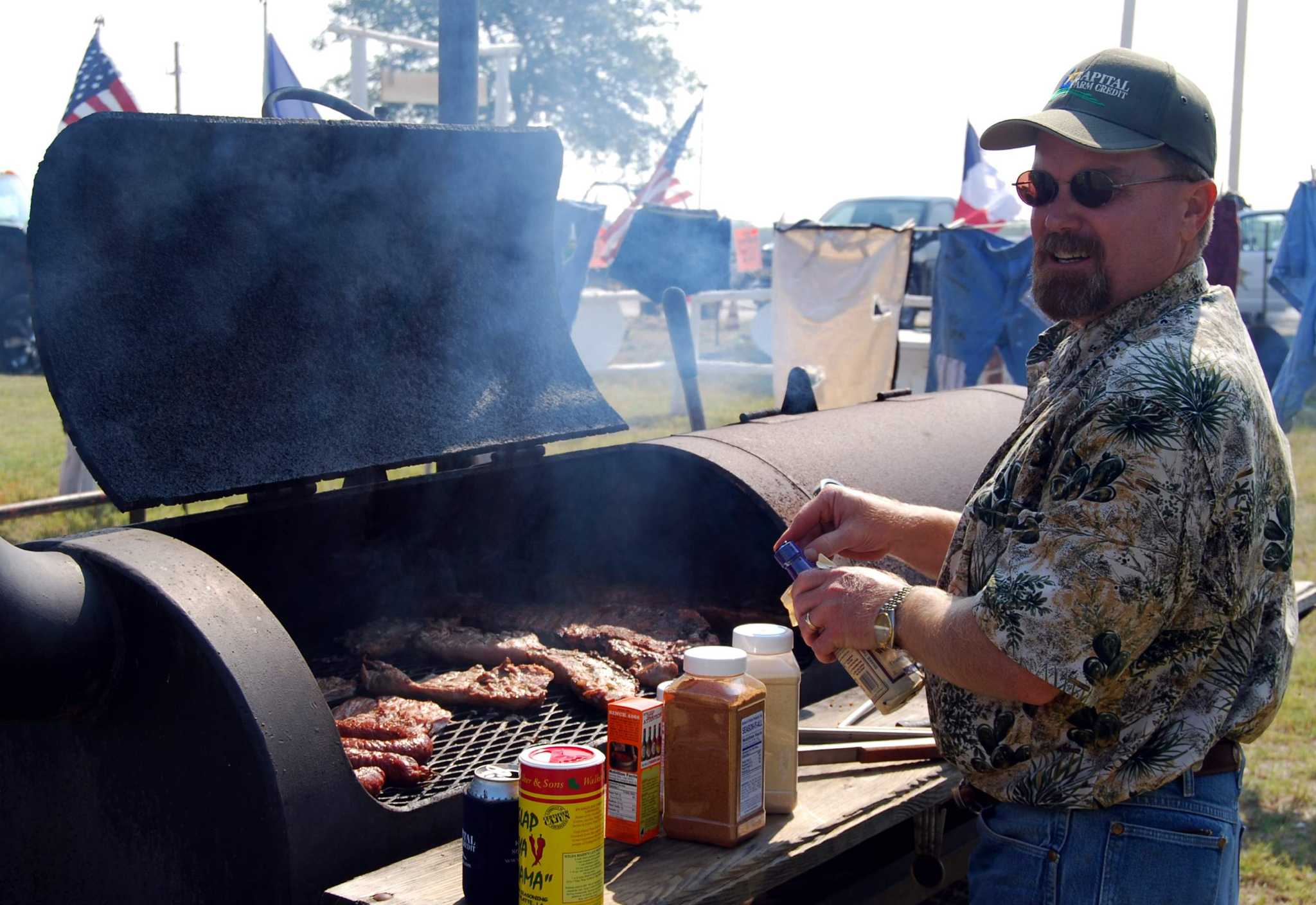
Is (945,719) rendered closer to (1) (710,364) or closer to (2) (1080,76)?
(2) (1080,76)

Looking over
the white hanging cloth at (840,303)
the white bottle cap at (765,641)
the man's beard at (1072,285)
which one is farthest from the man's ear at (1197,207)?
the white hanging cloth at (840,303)

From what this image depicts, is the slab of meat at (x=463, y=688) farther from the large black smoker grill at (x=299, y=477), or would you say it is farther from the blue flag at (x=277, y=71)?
the blue flag at (x=277, y=71)

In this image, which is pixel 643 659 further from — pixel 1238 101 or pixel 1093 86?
Answer: pixel 1238 101

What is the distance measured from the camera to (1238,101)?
14758 mm

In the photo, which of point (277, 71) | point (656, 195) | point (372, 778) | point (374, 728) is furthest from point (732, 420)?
point (372, 778)

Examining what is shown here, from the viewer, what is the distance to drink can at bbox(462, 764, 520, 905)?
1.84 meters

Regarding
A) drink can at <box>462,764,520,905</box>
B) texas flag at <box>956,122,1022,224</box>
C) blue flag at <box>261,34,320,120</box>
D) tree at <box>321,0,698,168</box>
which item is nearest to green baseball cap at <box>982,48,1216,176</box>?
drink can at <box>462,764,520,905</box>

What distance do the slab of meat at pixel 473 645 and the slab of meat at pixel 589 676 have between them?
55 millimetres

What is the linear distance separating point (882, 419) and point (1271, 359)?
9.06 m

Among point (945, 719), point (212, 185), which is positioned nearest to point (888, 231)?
point (212, 185)

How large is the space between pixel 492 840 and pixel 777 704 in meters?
0.66

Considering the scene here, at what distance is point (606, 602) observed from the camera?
3.56 m

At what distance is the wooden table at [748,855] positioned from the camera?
193cm

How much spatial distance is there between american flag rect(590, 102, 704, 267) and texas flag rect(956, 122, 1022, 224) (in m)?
2.41
